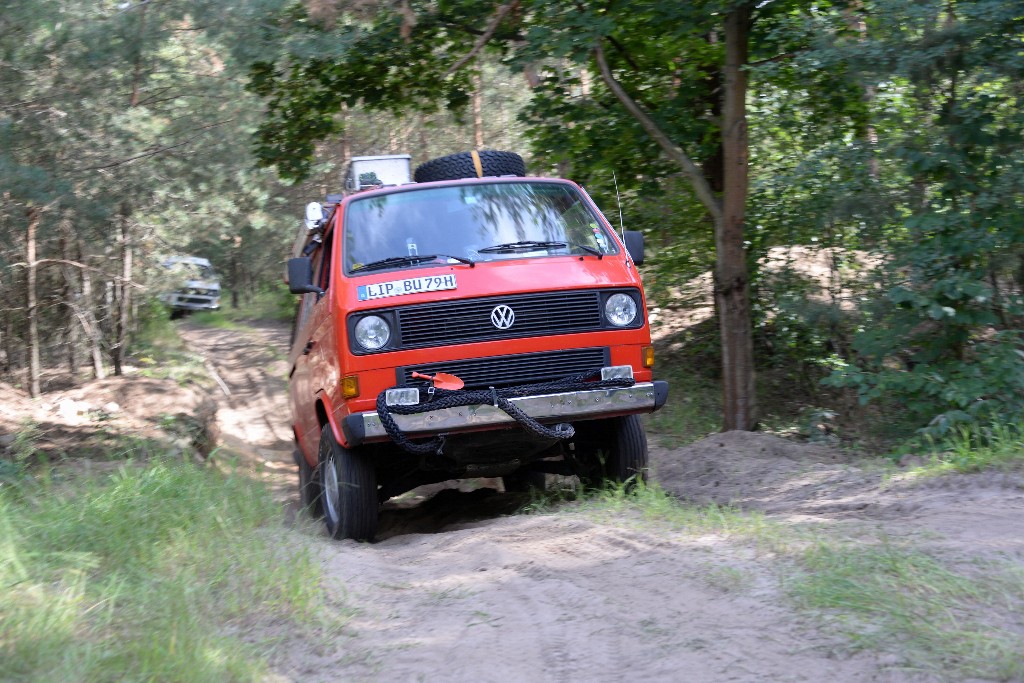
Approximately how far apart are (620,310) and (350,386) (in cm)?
173

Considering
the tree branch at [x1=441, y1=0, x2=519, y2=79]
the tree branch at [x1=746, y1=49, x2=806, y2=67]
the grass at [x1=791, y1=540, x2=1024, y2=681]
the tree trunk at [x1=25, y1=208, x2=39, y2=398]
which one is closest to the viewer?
the grass at [x1=791, y1=540, x2=1024, y2=681]

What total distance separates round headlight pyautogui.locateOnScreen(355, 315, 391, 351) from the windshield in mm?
465

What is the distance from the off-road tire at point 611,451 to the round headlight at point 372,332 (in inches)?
68.3

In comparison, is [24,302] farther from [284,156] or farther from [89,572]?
[89,572]

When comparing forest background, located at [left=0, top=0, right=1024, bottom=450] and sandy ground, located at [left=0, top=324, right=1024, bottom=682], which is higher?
forest background, located at [left=0, top=0, right=1024, bottom=450]

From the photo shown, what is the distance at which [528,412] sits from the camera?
5.88 meters

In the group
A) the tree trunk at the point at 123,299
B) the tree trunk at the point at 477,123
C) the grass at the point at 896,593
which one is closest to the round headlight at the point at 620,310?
the grass at the point at 896,593

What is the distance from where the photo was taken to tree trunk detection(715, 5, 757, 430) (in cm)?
947

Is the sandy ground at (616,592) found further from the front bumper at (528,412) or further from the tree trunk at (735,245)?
the tree trunk at (735,245)

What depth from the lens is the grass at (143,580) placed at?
3.59 metres

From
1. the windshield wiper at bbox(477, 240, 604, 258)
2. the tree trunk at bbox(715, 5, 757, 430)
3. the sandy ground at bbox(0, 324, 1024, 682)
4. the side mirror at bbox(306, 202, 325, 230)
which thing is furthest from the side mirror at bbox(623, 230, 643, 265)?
the tree trunk at bbox(715, 5, 757, 430)

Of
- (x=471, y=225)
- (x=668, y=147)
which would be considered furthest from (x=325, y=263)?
(x=668, y=147)

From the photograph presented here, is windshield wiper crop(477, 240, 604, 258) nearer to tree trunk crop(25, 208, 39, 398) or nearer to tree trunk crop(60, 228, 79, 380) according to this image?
tree trunk crop(25, 208, 39, 398)

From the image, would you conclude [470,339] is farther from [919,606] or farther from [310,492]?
[919,606]
